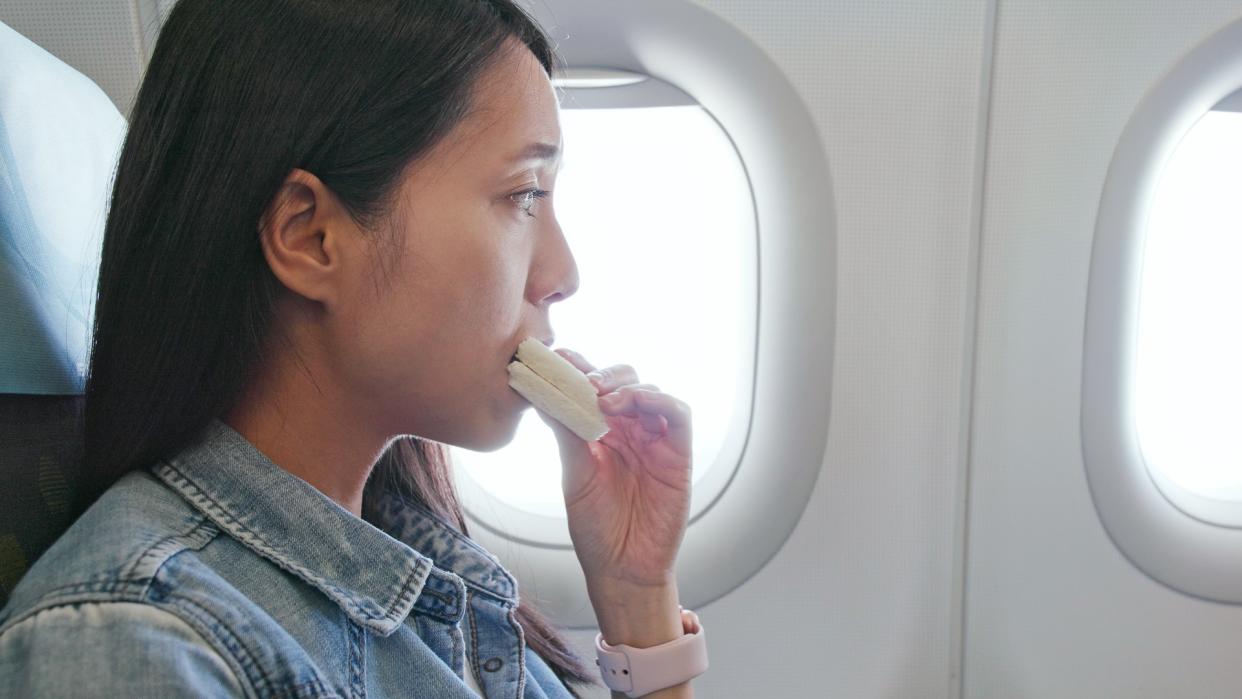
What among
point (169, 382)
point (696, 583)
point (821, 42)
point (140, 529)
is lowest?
point (696, 583)

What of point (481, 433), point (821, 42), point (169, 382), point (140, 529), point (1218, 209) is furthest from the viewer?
point (1218, 209)

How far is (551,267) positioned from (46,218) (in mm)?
569

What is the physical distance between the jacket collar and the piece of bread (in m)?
0.22

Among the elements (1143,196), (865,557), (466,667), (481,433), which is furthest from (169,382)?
(1143,196)

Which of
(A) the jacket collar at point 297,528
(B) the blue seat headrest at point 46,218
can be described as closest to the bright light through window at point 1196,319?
(A) the jacket collar at point 297,528

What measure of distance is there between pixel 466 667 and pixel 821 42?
122cm

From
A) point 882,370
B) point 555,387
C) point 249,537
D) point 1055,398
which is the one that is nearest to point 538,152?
point 555,387

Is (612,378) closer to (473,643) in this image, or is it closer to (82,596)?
(473,643)

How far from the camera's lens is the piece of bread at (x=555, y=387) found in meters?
1.06

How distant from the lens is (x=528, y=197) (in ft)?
3.47

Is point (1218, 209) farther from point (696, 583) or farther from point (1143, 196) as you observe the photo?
point (696, 583)

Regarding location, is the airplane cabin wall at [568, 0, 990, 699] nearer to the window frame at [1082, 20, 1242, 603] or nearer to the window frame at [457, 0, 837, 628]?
the window frame at [457, 0, 837, 628]

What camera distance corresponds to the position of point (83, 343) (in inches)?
42.6

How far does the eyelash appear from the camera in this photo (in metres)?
1.04
